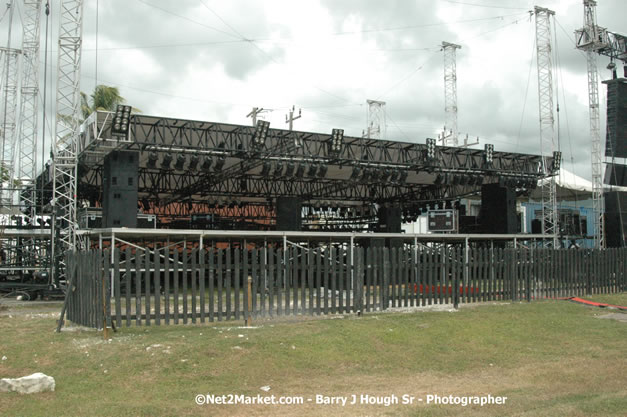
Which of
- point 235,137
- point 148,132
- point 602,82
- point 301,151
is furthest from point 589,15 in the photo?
point 148,132

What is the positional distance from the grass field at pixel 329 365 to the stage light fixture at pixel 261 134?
13.6m

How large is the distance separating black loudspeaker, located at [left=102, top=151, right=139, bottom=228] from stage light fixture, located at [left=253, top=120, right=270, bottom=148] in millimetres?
5073

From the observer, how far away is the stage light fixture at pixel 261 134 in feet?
79.2

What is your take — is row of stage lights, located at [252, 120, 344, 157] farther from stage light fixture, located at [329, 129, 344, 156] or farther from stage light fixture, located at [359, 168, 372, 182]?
stage light fixture, located at [359, 168, 372, 182]

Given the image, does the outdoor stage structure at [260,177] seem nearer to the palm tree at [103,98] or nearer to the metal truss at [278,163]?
the metal truss at [278,163]

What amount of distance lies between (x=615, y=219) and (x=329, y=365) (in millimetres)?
35791

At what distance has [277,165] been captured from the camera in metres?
26.8

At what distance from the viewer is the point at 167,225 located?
39969 millimetres

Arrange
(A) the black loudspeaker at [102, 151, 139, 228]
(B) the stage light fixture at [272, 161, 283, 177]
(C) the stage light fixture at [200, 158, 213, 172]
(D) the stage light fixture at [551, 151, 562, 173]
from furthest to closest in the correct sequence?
(D) the stage light fixture at [551, 151, 562, 173], (B) the stage light fixture at [272, 161, 283, 177], (C) the stage light fixture at [200, 158, 213, 172], (A) the black loudspeaker at [102, 151, 139, 228]

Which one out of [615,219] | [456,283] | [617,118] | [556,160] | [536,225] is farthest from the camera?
[536,225]

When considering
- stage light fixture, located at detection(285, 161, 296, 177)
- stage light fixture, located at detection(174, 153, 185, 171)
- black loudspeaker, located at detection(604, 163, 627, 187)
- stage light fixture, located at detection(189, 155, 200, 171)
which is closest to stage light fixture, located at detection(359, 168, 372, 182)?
stage light fixture, located at detection(285, 161, 296, 177)

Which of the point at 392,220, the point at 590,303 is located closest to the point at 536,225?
the point at 392,220

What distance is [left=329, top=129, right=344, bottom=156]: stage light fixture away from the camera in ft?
86.4

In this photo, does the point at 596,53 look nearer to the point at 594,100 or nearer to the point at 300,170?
the point at 594,100
